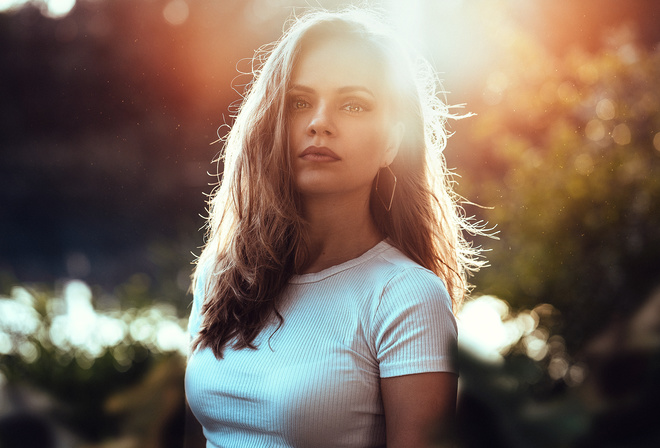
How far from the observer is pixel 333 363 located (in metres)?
1.20

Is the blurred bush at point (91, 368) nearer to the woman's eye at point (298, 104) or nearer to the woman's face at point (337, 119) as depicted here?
the woman's face at point (337, 119)

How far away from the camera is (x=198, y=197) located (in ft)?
9.12

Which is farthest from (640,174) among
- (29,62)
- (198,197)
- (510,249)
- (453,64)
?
(29,62)

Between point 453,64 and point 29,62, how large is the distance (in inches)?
70.1

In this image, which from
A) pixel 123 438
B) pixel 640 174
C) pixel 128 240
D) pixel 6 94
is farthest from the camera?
pixel 128 240

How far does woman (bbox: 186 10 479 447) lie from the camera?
3.87ft

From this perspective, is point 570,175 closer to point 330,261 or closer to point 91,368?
point 330,261

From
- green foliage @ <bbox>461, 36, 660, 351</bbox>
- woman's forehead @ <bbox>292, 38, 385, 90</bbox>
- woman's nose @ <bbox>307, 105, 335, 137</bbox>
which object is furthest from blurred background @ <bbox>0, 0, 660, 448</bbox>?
→ woman's nose @ <bbox>307, 105, 335, 137</bbox>

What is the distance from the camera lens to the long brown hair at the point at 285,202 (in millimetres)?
1426

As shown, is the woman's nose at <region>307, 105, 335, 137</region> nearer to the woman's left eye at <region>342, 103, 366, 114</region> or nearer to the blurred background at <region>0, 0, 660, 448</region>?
the woman's left eye at <region>342, 103, 366, 114</region>

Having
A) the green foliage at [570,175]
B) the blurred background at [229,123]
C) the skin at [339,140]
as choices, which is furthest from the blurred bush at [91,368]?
the green foliage at [570,175]

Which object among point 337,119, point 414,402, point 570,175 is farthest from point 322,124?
point 570,175

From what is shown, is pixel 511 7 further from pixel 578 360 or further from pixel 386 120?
pixel 578 360

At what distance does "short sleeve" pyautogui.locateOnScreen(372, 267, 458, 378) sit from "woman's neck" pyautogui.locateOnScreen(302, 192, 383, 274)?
0.22 m
